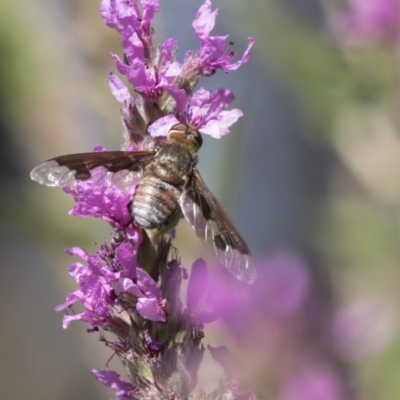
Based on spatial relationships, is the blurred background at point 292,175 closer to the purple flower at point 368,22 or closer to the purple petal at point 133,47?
the purple flower at point 368,22

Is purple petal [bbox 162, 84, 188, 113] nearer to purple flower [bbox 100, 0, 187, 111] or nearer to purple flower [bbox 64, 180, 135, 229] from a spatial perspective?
purple flower [bbox 100, 0, 187, 111]

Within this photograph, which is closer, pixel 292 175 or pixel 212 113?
pixel 212 113

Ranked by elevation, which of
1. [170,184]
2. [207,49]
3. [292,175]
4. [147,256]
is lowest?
[147,256]

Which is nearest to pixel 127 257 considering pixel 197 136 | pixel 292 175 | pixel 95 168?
pixel 95 168

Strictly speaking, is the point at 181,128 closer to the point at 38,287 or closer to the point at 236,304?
the point at 236,304

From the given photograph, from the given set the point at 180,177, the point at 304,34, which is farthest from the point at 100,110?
the point at 180,177

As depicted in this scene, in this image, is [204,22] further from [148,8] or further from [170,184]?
[170,184]
